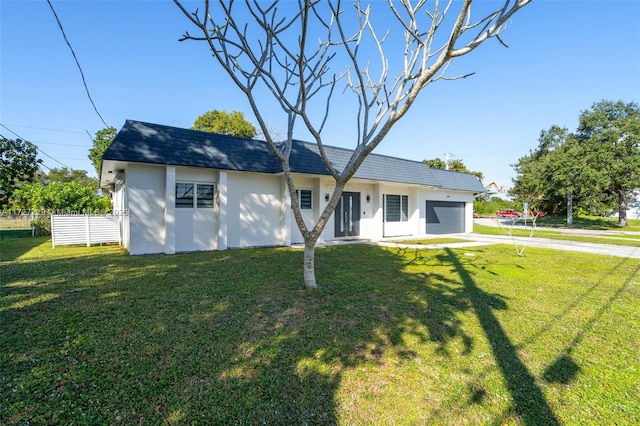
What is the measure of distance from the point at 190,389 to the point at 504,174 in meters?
38.5

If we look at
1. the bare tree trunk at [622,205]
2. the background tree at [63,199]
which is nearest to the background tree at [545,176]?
the bare tree trunk at [622,205]

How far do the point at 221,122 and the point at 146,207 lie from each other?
1871 cm

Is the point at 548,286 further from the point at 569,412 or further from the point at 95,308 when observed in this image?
the point at 95,308

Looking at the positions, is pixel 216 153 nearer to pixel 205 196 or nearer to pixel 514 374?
pixel 205 196

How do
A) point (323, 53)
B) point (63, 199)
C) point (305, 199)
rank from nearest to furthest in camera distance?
point (323, 53) → point (305, 199) → point (63, 199)

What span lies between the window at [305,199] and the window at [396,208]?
4760mm

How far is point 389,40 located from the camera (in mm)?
5918

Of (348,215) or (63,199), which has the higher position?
(63,199)

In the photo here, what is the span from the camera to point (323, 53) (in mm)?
5730

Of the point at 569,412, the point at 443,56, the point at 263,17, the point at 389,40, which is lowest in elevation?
the point at 569,412

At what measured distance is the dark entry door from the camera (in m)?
17.6

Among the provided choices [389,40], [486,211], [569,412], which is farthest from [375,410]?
[486,211]

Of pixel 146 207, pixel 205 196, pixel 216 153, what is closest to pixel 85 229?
pixel 146 207

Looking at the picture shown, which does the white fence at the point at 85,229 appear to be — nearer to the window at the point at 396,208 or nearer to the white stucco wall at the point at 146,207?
the white stucco wall at the point at 146,207
